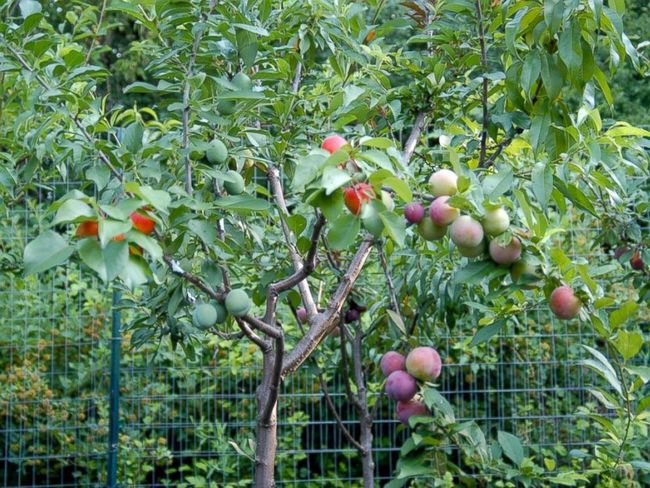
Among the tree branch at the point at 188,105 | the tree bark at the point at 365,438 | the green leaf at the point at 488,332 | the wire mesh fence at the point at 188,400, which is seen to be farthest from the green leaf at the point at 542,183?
the wire mesh fence at the point at 188,400

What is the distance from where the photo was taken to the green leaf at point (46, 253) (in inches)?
44.6

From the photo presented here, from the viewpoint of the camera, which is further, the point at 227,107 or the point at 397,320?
the point at 397,320

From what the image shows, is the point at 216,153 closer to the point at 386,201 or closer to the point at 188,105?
the point at 188,105

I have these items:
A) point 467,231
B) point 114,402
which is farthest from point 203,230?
point 114,402

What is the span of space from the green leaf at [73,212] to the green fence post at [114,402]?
9.47 feet

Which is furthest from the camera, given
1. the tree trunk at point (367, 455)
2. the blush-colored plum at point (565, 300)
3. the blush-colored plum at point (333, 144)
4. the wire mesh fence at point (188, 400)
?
the wire mesh fence at point (188, 400)

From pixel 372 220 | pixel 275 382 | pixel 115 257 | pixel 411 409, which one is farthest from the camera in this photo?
pixel 411 409

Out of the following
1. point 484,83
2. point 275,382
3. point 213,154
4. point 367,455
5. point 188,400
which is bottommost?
point 367,455

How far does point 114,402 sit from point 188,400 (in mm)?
416

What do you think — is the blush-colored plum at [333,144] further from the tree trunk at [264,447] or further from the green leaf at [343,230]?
the tree trunk at [264,447]

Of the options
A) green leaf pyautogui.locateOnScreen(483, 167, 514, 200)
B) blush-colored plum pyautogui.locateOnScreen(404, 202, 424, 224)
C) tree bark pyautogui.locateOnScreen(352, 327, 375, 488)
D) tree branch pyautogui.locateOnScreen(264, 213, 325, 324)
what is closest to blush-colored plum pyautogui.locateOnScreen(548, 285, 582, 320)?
green leaf pyautogui.locateOnScreen(483, 167, 514, 200)

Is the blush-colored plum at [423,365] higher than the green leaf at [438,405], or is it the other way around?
the blush-colored plum at [423,365]

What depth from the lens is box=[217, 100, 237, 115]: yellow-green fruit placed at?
1711 mm

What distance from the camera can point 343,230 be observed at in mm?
1264
